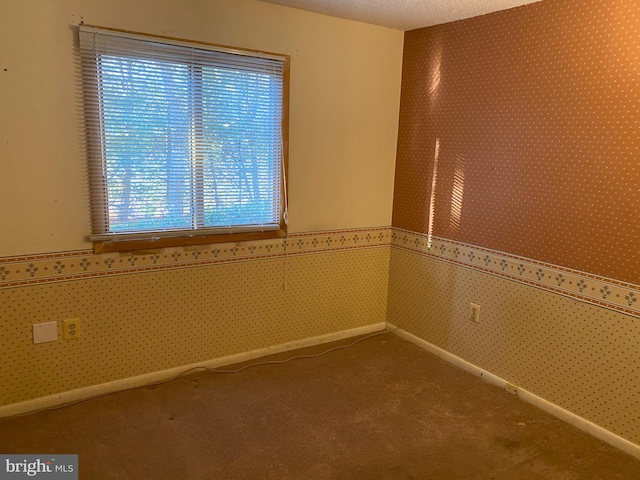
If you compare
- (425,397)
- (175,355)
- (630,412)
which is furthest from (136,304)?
(630,412)

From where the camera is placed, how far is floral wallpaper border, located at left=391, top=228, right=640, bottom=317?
2.19 metres

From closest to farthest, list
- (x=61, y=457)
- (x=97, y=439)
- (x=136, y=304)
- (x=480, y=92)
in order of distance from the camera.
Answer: (x=61, y=457)
(x=97, y=439)
(x=136, y=304)
(x=480, y=92)

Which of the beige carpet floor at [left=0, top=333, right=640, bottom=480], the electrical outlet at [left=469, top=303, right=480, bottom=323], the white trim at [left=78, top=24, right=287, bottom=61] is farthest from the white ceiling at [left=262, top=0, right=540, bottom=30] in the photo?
the beige carpet floor at [left=0, top=333, right=640, bottom=480]

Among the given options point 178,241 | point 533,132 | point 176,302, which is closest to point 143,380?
point 176,302

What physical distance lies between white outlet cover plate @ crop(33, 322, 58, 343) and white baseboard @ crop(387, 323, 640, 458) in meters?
2.25

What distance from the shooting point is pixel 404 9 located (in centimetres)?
266

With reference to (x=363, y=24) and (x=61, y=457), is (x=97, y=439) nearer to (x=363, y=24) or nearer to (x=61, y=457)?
(x=61, y=457)

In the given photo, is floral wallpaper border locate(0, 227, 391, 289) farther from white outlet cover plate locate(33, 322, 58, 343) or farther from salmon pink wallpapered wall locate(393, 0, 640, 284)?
salmon pink wallpapered wall locate(393, 0, 640, 284)

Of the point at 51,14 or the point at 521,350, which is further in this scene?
the point at 521,350

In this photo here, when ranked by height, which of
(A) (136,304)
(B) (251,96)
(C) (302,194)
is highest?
(B) (251,96)

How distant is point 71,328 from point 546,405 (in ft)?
8.31

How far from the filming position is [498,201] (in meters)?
2.69

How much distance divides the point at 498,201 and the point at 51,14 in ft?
8.00

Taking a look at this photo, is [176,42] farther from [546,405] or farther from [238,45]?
[546,405]
